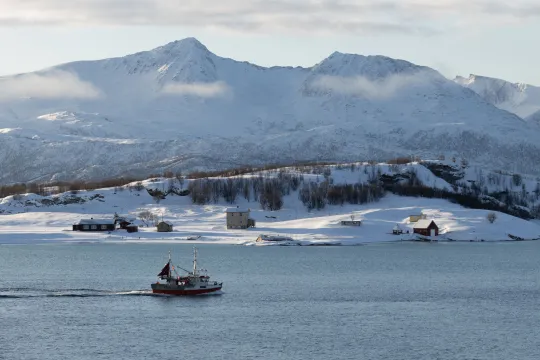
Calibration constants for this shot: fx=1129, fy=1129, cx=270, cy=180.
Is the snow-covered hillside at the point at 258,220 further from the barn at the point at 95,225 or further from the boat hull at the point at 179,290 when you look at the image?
the boat hull at the point at 179,290

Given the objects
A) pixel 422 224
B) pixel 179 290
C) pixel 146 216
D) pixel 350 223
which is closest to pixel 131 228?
pixel 146 216

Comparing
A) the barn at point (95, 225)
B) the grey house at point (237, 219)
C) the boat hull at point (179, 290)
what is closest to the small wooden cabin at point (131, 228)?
the barn at point (95, 225)

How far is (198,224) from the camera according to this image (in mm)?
173125

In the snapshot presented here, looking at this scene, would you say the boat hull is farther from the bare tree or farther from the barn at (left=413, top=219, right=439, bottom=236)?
the bare tree

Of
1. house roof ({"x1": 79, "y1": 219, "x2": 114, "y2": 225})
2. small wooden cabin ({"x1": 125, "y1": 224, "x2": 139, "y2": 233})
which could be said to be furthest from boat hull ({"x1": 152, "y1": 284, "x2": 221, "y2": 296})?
house roof ({"x1": 79, "y1": 219, "x2": 114, "y2": 225})

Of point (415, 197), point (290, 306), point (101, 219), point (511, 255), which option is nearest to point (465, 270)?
point (511, 255)

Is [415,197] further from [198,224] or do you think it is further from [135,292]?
[135,292]

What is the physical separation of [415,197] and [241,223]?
44775 millimetres

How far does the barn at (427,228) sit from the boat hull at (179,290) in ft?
244

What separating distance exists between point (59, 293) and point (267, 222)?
94.8 meters

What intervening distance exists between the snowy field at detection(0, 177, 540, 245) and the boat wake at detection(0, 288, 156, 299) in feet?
185

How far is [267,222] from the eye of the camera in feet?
584

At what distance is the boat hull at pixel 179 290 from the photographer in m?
84.7

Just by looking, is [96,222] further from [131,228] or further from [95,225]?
[131,228]
